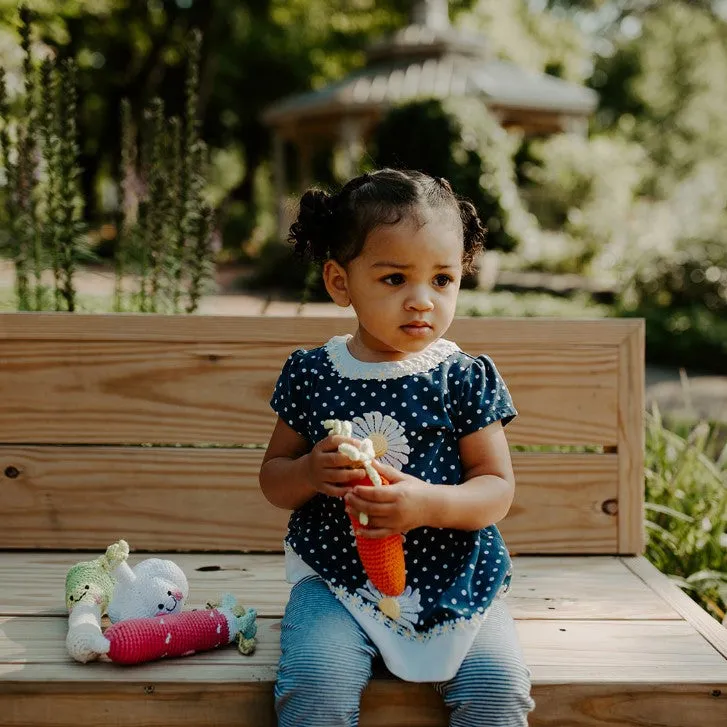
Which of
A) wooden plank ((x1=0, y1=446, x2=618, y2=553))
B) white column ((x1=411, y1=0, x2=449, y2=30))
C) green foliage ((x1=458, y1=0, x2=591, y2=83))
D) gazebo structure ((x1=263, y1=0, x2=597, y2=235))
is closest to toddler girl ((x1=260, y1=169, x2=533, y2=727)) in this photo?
wooden plank ((x1=0, y1=446, x2=618, y2=553))

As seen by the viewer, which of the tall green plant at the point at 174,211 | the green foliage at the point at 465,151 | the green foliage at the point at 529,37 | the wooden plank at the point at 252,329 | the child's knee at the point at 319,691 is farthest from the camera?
the green foliage at the point at 529,37

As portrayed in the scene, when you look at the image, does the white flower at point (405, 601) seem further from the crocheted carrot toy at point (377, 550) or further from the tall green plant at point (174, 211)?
the tall green plant at point (174, 211)

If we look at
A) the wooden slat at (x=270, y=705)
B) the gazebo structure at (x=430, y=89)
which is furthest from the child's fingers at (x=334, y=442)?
the gazebo structure at (x=430, y=89)

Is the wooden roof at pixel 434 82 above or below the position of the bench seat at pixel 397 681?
above

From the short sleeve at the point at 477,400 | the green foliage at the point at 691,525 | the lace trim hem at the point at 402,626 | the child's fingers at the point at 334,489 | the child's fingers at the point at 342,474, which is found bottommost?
the green foliage at the point at 691,525

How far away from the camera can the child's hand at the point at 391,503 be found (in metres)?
1.62

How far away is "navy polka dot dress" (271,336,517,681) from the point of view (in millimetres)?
1725

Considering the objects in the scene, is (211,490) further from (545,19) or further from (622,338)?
(545,19)

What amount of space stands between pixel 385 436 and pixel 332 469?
180mm

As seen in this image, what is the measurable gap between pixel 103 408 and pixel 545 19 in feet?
93.1

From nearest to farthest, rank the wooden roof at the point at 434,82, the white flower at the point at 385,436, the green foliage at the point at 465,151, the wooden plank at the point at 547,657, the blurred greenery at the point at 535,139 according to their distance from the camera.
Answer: the wooden plank at the point at 547,657, the white flower at the point at 385,436, the blurred greenery at the point at 535,139, the green foliage at the point at 465,151, the wooden roof at the point at 434,82

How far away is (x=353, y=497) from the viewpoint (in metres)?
1.63

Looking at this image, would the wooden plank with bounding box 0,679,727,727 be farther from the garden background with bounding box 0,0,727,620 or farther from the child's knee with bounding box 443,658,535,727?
the garden background with bounding box 0,0,727,620

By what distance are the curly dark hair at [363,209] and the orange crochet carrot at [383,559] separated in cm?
52
